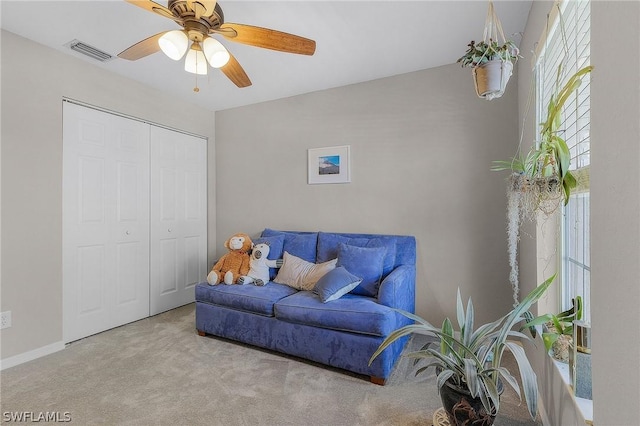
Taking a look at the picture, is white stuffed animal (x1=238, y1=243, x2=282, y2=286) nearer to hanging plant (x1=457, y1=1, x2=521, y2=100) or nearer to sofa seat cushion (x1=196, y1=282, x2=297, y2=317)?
sofa seat cushion (x1=196, y1=282, x2=297, y2=317)

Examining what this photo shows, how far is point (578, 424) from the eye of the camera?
1080mm

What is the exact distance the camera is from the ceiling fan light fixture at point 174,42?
1.62 metres

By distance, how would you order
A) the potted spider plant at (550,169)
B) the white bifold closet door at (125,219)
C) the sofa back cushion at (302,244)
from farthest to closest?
the sofa back cushion at (302,244) → the white bifold closet door at (125,219) → the potted spider plant at (550,169)

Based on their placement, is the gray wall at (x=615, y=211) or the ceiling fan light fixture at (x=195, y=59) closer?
the gray wall at (x=615, y=211)

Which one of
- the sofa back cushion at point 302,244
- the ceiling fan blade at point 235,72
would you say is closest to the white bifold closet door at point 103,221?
the sofa back cushion at point 302,244

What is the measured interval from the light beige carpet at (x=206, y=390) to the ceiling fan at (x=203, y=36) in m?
2.06

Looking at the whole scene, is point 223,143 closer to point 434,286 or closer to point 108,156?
point 108,156

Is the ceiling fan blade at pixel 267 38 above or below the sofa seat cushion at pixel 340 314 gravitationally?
above

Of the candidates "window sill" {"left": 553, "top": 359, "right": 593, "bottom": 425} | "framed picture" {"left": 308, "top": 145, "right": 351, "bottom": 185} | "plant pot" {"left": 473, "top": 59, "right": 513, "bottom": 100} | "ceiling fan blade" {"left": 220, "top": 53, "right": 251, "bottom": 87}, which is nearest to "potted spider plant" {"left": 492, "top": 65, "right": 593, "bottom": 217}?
"plant pot" {"left": 473, "top": 59, "right": 513, "bottom": 100}

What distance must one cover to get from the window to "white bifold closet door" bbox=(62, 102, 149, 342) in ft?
11.6

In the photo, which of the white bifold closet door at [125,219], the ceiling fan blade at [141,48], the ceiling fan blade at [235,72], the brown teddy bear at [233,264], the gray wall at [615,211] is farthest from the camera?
the brown teddy bear at [233,264]

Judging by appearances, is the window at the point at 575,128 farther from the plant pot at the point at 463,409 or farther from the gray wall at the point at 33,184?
the gray wall at the point at 33,184

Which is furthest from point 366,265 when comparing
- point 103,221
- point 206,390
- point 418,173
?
point 103,221

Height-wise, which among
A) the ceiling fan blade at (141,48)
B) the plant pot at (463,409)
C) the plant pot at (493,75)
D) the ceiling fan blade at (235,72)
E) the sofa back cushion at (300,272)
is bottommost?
the plant pot at (463,409)
